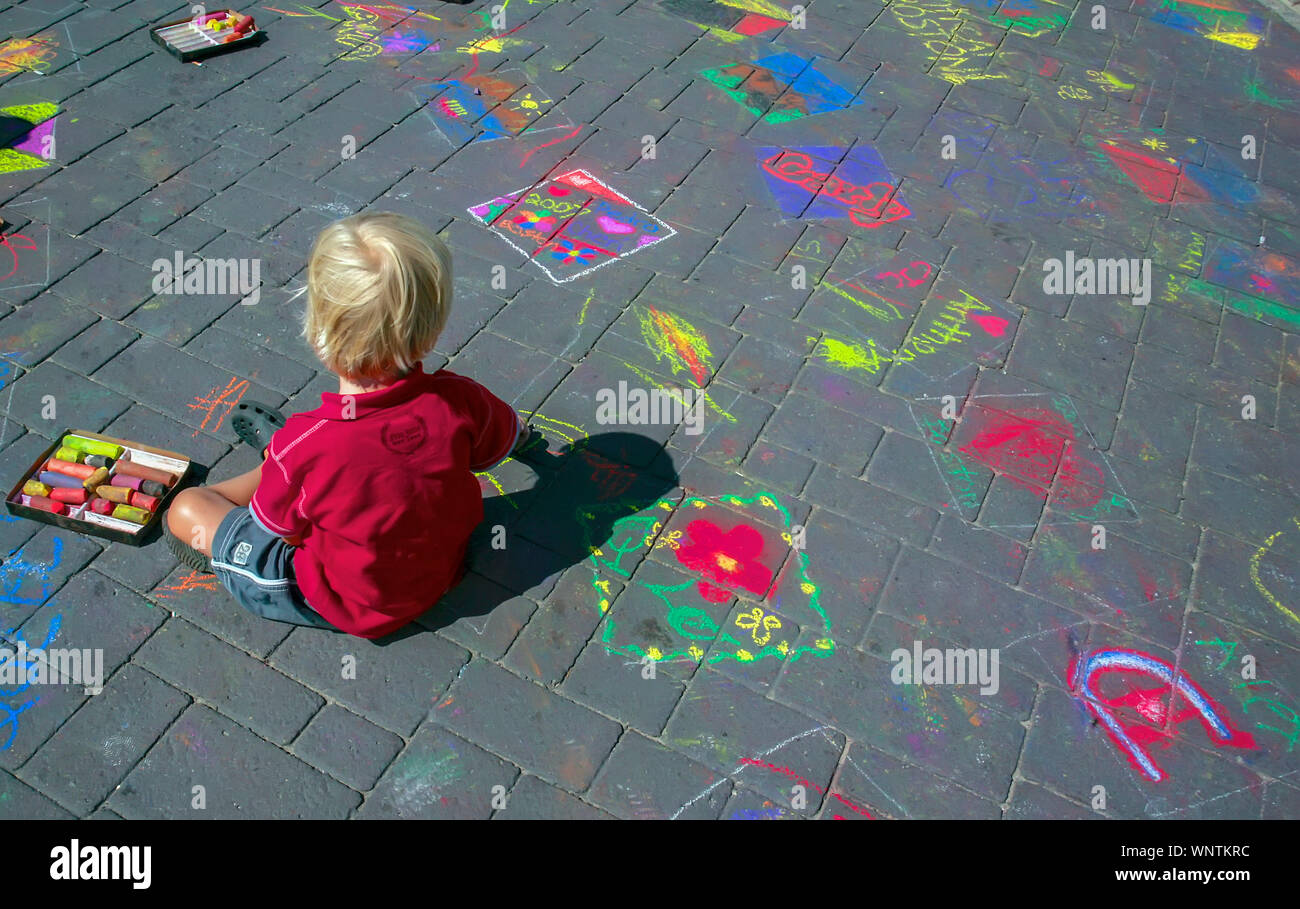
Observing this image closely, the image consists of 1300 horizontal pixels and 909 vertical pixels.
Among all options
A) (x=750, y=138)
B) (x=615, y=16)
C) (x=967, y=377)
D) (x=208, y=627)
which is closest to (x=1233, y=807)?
(x=967, y=377)

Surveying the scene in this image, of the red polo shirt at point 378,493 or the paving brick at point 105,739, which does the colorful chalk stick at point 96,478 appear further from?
the red polo shirt at point 378,493

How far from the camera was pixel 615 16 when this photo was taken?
6.07 m

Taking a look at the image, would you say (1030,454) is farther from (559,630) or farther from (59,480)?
(59,480)

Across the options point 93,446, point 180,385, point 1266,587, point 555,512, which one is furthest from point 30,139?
point 1266,587

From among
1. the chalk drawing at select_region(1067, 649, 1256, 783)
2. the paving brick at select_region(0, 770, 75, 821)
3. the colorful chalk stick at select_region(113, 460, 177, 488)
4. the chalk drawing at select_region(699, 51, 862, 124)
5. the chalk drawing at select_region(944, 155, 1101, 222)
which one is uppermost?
the chalk drawing at select_region(699, 51, 862, 124)

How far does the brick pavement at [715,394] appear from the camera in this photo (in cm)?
282

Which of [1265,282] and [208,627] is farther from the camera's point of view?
[1265,282]

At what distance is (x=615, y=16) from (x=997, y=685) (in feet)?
15.6

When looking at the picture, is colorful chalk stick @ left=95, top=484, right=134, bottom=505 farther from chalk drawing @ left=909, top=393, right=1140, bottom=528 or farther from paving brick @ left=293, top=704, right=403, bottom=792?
chalk drawing @ left=909, top=393, right=1140, bottom=528

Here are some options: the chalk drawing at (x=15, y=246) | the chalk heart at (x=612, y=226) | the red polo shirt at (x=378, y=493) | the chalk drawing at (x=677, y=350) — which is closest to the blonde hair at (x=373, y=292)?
the red polo shirt at (x=378, y=493)

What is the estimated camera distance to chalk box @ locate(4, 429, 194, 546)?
314cm

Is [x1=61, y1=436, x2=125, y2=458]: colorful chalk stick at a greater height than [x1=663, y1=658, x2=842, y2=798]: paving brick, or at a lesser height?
greater

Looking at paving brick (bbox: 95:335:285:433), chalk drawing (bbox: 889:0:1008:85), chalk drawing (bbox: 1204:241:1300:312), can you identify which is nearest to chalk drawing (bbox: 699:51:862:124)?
Answer: chalk drawing (bbox: 889:0:1008:85)
